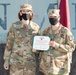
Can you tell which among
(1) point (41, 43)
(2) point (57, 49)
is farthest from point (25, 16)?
(2) point (57, 49)

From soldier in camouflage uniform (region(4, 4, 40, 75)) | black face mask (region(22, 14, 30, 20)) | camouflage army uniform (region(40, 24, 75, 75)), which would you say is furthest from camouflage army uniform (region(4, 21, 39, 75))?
camouflage army uniform (region(40, 24, 75, 75))

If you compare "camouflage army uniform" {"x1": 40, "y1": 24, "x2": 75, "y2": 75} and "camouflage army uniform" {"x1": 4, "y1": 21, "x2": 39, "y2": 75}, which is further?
"camouflage army uniform" {"x1": 4, "y1": 21, "x2": 39, "y2": 75}

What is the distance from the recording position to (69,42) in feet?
16.2

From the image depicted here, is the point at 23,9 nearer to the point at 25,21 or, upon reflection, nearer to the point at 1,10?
the point at 25,21

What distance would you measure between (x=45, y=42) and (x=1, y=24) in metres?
1.89

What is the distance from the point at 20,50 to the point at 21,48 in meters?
0.03

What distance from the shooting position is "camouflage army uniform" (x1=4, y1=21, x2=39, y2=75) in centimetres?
506

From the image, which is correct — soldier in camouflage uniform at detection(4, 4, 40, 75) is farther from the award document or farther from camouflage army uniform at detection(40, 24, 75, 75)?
camouflage army uniform at detection(40, 24, 75, 75)

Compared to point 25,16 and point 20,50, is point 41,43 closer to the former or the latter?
point 20,50

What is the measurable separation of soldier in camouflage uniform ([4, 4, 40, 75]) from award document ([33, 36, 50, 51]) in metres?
0.07

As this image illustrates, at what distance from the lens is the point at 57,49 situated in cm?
497

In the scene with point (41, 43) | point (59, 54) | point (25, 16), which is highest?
point (25, 16)

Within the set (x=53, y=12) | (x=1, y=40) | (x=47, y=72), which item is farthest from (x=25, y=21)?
(x=1, y=40)

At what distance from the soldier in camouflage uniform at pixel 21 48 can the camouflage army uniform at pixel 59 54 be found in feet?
0.74
